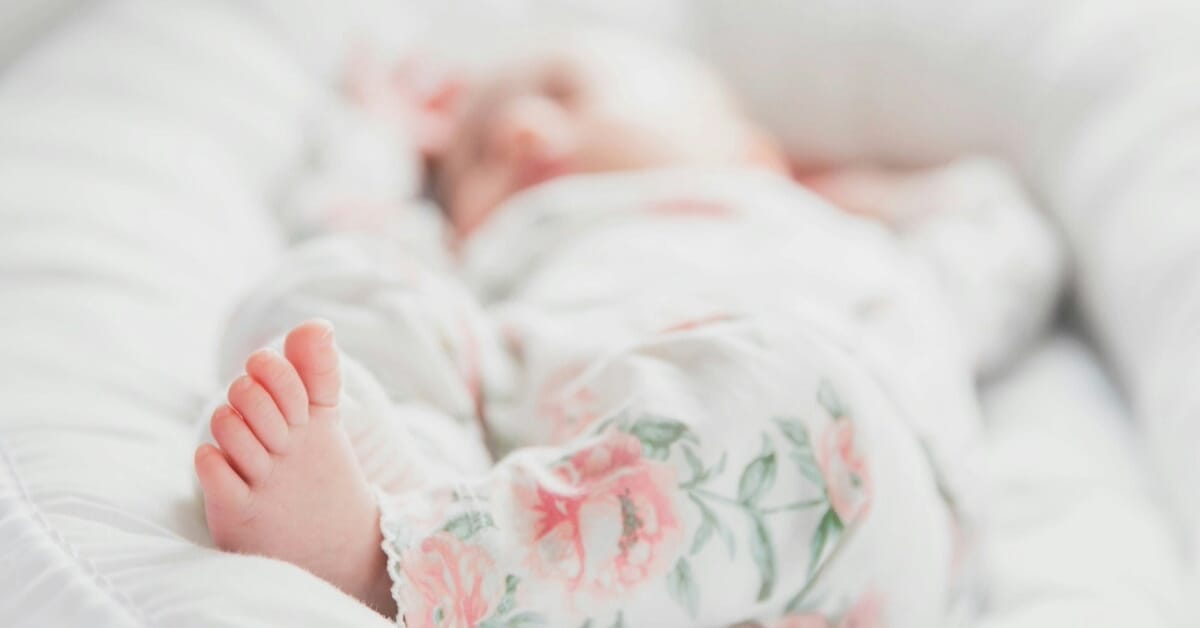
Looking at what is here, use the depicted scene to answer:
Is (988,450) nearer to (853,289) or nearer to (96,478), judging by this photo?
(853,289)

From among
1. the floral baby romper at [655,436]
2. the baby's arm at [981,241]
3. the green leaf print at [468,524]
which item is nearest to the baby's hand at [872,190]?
the baby's arm at [981,241]

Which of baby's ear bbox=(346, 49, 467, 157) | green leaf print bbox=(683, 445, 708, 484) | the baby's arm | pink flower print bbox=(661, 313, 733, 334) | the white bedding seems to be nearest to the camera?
the white bedding

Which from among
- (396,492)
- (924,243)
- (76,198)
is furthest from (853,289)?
(76,198)

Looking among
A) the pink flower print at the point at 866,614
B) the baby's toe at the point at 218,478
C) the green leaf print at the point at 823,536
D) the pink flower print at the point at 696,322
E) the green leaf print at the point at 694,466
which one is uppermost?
the pink flower print at the point at 696,322

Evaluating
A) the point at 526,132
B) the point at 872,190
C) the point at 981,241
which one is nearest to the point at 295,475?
the point at 526,132

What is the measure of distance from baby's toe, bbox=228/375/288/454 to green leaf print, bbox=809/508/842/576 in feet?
0.92

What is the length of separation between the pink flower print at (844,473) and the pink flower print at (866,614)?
5 centimetres

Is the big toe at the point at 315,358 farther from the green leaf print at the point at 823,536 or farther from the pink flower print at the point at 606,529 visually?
the green leaf print at the point at 823,536

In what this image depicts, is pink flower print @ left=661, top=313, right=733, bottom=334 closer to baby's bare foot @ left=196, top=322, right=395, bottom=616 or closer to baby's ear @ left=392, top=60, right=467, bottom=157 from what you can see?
baby's bare foot @ left=196, top=322, right=395, bottom=616

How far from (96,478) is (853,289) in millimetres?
593

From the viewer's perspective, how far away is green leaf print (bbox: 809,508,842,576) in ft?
2.31

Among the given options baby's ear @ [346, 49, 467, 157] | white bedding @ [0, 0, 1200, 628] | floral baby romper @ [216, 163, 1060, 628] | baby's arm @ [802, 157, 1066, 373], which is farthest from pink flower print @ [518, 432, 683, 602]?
baby's ear @ [346, 49, 467, 157]

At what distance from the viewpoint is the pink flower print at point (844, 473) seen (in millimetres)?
714

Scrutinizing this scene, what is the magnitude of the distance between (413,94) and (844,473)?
0.85m
